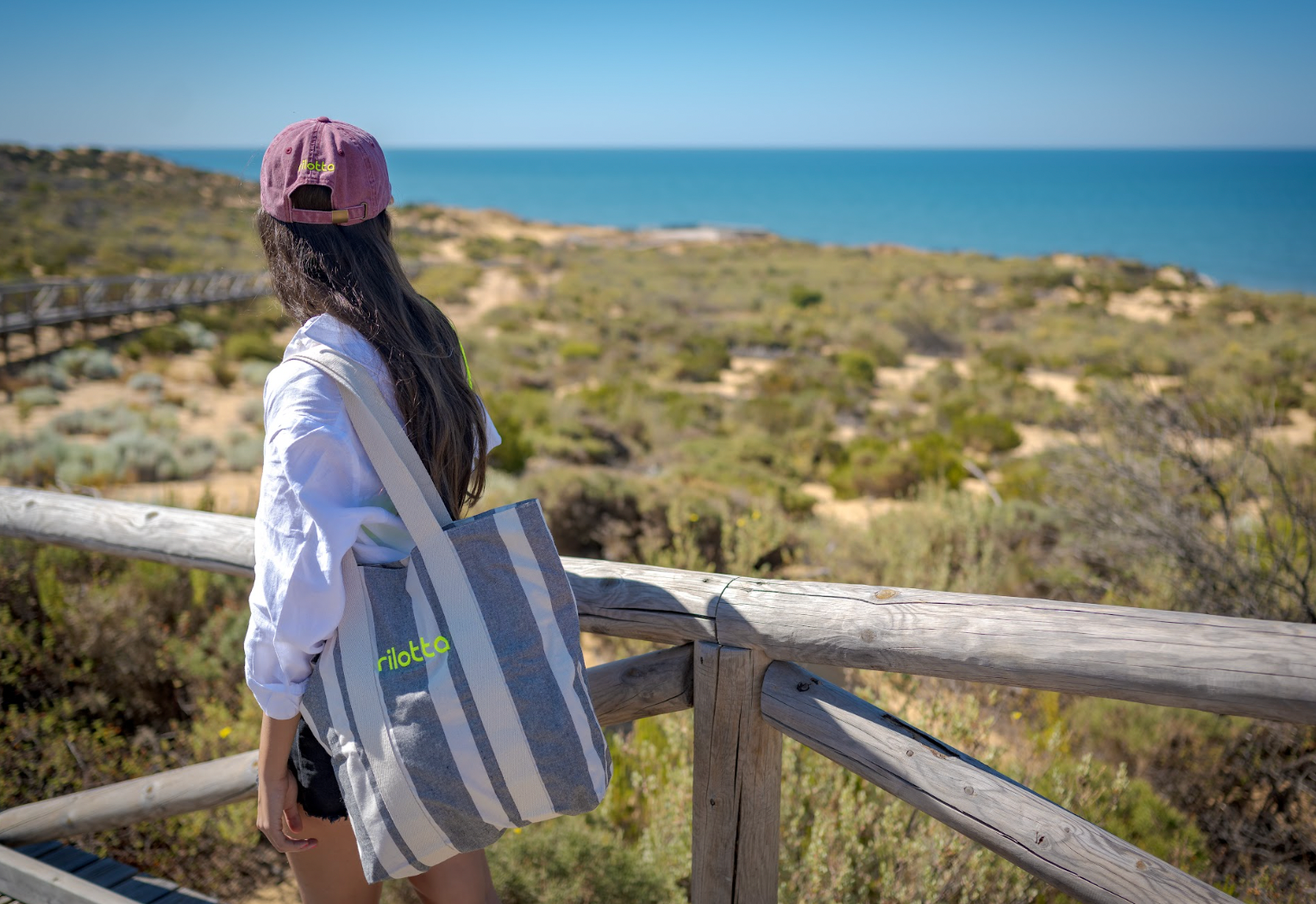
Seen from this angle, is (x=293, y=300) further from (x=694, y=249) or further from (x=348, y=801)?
(x=694, y=249)

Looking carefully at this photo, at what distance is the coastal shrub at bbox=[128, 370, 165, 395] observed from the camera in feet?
41.3

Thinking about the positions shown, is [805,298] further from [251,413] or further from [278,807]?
[278,807]

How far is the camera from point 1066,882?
1322 mm

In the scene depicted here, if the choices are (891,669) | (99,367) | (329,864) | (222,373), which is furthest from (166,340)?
(891,669)

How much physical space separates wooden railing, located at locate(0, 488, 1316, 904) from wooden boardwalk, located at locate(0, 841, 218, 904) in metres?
0.54

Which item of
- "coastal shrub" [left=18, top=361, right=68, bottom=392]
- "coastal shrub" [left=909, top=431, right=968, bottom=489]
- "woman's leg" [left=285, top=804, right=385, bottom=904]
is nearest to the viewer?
"woman's leg" [left=285, top=804, right=385, bottom=904]

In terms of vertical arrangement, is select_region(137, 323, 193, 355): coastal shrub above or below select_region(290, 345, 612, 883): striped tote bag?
below

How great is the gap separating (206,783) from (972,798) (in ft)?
6.00

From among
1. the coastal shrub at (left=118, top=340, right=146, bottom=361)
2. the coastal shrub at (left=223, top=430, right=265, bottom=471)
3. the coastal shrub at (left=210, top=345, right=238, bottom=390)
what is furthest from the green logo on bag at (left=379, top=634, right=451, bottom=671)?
the coastal shrub at (left=118, top=340, right=146, bottom=361)

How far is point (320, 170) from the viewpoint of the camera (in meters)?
1.22

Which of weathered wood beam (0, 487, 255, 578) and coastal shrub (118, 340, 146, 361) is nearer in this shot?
weathered wood beam (0, 487, 255, 578)

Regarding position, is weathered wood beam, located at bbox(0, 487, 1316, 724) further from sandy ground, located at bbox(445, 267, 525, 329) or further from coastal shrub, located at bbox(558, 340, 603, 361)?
sandy ground, located at bbox(445, 267, 525, 329)

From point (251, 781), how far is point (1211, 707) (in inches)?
79.7

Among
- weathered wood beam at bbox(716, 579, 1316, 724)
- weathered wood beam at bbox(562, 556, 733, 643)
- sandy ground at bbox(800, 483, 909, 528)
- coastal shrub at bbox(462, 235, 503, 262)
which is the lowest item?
sandy ground at bbox(800, 483, 909, 528)
